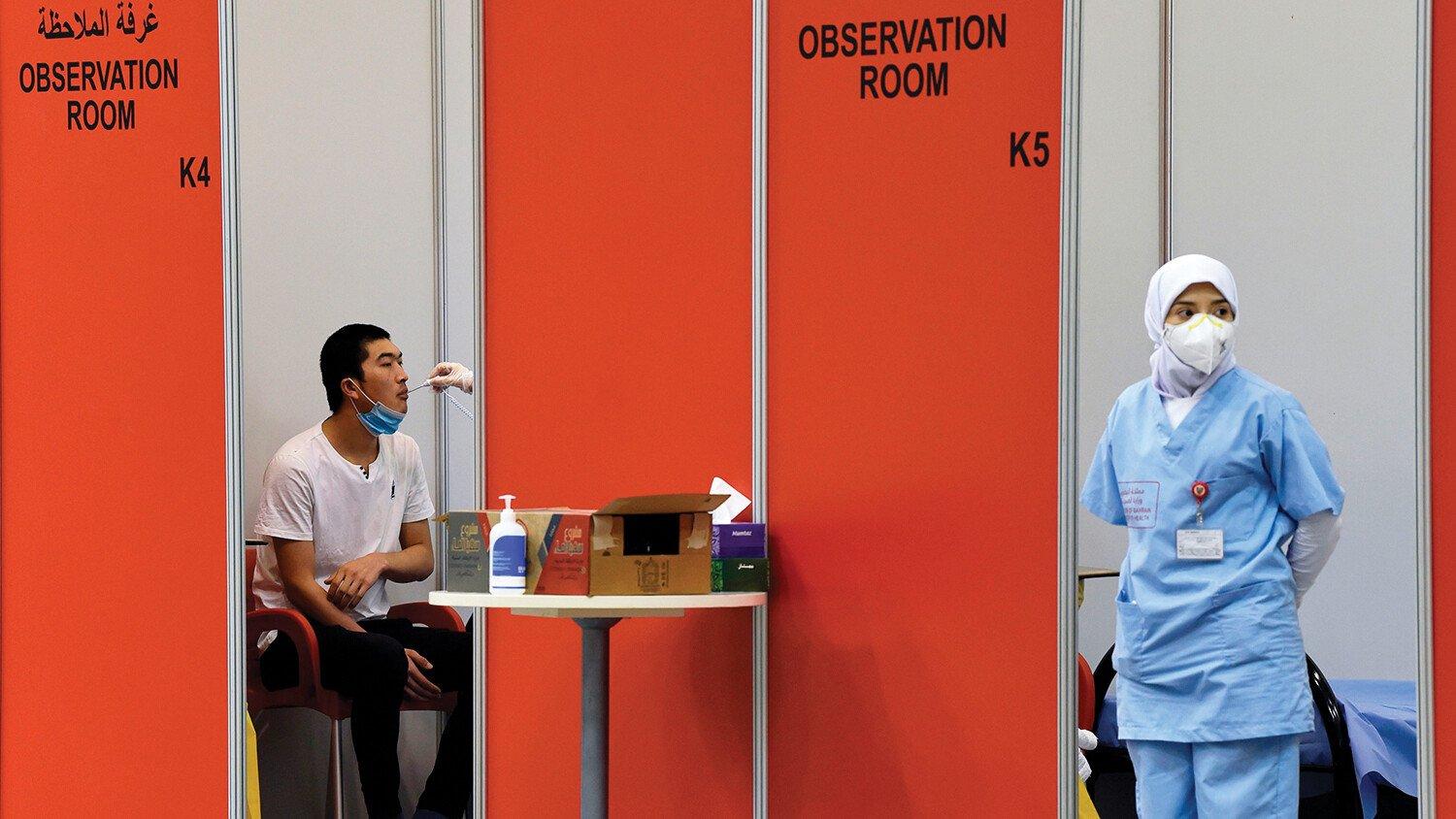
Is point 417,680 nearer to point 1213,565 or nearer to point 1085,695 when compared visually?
point 1085,695

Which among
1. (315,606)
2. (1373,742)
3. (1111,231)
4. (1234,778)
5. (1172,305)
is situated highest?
(1111,231)

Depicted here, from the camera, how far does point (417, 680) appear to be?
3939 mm

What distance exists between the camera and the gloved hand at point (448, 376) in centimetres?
400

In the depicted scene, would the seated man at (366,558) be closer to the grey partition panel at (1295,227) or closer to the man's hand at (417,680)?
the man's hand at (417,680)

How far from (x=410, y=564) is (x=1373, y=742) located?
247 cm

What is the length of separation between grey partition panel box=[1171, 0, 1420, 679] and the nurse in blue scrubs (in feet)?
4.17

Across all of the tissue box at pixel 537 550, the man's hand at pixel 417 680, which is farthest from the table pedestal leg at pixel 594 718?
the man's hand at pixel 417 680

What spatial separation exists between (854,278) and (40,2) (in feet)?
7.28

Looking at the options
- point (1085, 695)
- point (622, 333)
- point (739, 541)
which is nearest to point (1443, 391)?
point (1085, 695)

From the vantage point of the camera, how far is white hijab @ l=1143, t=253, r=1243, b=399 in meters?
2.96

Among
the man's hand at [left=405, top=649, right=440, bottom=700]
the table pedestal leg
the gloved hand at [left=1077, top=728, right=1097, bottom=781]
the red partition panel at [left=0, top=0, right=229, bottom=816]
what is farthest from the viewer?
the man's hand at [left=405, top=649, right=440, bottom=700]

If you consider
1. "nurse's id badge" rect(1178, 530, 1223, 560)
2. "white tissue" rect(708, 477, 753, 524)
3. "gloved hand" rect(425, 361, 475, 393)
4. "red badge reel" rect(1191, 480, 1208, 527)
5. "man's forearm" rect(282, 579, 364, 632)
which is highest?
"gloved hand" rect(425, 361, 475, 393)

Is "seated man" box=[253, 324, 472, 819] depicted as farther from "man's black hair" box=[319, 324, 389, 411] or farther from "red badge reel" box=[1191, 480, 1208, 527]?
"red badge reel" box=[1191, 480, 1208, 527]

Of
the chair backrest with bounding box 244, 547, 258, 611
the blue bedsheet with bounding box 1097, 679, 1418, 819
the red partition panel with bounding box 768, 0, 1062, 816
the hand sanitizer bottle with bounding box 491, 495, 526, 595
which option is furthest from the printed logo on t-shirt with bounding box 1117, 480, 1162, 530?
the chair backrest with bounding box 244, 547, 258, 611
